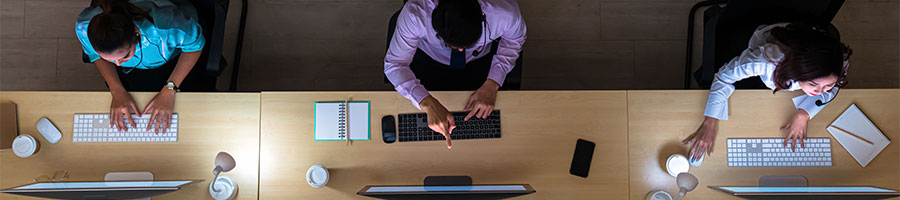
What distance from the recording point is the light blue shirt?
154 centimetres

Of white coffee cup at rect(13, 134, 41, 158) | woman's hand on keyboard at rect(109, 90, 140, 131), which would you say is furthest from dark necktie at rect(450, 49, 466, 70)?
white coffee cup at rect(13, 134, 41, 158)

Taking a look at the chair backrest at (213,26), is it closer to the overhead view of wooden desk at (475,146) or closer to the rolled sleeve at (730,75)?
the overhead view of wooden desk at (475,146)

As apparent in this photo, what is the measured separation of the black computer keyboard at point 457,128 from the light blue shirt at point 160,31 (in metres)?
0.87

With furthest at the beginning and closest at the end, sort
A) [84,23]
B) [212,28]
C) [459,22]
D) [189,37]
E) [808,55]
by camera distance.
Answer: [212,28] → [189,37] → [84,23] → [808,55] → [459,22]

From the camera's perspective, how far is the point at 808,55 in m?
1.38

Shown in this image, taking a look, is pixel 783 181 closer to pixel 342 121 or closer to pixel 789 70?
pixel 789 70

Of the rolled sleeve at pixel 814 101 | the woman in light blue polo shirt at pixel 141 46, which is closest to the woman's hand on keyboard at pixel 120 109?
the woman in light blue polo shirt at pixel 141 46

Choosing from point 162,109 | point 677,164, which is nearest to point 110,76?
point 162,109

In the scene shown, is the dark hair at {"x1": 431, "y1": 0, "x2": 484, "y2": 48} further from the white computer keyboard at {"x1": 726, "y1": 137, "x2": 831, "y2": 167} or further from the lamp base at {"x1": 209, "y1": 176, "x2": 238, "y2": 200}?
the white computer keyboard at {"x1": 726, "y1": 137, "x2": 831, "y2": 167}

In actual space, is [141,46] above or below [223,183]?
above

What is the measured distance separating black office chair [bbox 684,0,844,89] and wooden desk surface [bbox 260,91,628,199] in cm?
46

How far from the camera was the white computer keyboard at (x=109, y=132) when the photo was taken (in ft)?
5.29

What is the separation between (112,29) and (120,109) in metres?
0.36

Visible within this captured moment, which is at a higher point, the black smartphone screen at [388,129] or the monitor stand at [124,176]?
the black smartphone screen at [388,129]
